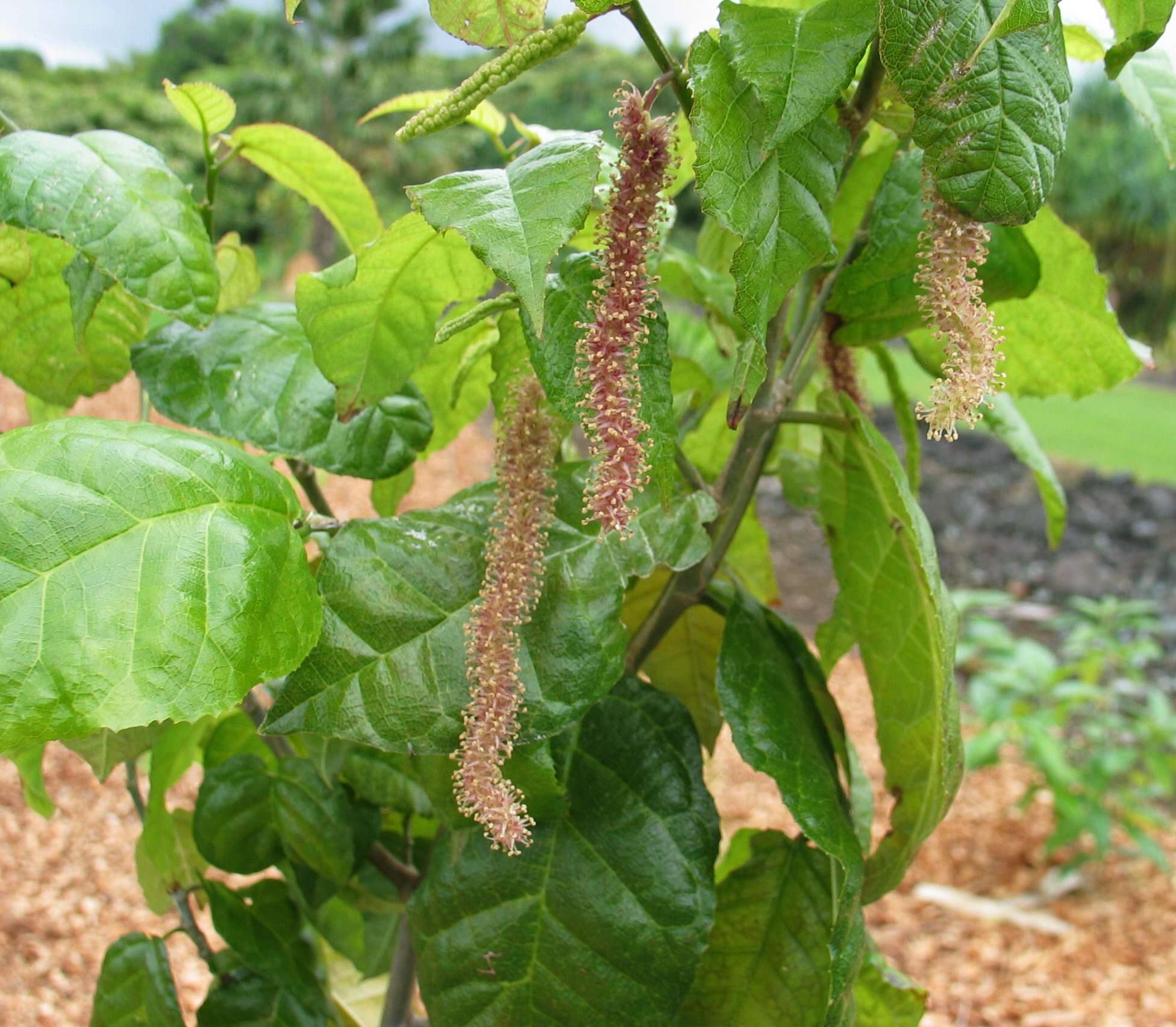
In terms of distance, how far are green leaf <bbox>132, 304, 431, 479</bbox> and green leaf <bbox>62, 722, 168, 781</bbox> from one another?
0.51ft

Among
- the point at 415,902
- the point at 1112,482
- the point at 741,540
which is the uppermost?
the point at 741,540

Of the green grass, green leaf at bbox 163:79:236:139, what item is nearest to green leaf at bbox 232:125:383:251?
green leaf at bbox 163:79:236:139

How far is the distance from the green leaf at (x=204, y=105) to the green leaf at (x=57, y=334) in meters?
0.09

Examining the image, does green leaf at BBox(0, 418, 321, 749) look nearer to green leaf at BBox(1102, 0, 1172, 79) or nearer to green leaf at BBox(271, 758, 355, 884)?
green leaf at BBox(271, 758, 355, 884)

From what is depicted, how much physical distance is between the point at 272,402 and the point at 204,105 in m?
0.16

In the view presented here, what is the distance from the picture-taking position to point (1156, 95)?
448 mm

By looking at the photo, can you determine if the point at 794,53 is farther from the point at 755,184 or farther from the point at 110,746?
the point at 110,746

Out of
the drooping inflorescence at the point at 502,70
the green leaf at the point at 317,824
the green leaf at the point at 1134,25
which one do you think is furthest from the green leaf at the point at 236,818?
the green leaf at the point at 1134,25

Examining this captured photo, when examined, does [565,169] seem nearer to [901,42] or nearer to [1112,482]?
[901,42]

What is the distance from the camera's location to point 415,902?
49 cm

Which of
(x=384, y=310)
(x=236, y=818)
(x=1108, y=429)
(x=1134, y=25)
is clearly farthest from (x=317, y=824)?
(x=1108, y=429)

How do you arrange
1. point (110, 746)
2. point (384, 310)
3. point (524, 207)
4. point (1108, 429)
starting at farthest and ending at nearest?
point (1108, 429) < point (110, 746) < point (384, 310) < point (524, 207)

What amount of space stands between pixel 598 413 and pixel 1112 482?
3867 millimetres

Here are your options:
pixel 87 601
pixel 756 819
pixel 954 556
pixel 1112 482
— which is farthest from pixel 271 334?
pixel 1112 482
